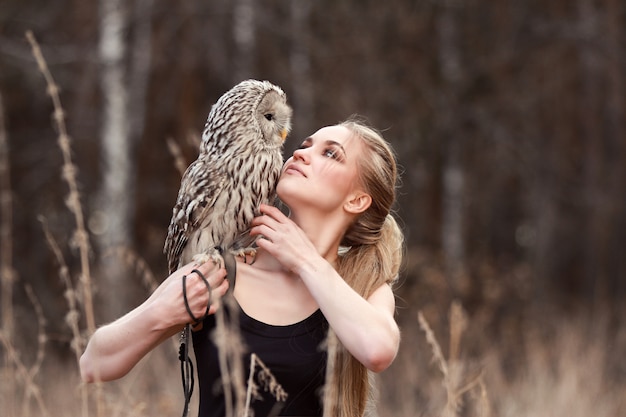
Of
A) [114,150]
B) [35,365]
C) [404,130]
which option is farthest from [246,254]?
[404,130]

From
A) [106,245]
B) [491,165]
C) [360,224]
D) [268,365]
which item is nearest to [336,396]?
[268,365]

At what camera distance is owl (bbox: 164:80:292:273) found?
263cm

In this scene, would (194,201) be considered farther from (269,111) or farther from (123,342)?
(123,342)

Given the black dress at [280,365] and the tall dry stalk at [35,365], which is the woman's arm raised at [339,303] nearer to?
the black dress at [280,365]

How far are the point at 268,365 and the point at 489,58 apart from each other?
10158mm

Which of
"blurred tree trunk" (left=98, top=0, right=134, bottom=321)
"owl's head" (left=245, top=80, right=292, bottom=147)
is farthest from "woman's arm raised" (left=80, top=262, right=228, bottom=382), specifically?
"blurred tree trunk" (left=98, top=0, right=134, bottom=321)

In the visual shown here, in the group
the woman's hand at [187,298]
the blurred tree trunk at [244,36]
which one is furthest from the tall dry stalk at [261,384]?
the blurred tree trunk at [244,36]

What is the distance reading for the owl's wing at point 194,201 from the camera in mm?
2645

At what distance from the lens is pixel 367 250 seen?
8.49 ft

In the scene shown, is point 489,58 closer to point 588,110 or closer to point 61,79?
point 588,110

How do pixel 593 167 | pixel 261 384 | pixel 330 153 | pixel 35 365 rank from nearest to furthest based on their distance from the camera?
pixel 261 384
pixel 330 153
pixel 35 365
pixel 593 167

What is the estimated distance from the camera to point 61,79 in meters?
10.7

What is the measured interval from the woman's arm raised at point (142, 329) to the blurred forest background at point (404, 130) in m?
4.82

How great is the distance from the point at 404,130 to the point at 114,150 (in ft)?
13.7
